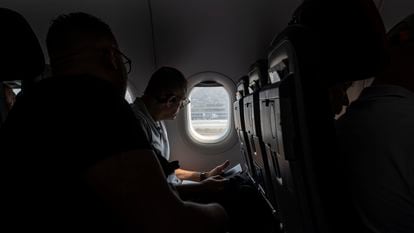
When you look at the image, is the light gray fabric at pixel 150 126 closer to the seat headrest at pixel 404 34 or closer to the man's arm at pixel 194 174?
the man's arm at pixel 194 174

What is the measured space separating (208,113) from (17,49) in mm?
2283

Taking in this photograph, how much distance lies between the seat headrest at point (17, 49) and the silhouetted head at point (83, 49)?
3.8 inches

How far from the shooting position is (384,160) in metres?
0.85

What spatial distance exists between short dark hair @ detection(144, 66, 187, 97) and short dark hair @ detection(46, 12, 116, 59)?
131cm

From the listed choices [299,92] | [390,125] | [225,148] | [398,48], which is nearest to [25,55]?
[299,92]

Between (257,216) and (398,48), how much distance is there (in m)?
1.34

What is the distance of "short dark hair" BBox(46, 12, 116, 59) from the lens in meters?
1.15

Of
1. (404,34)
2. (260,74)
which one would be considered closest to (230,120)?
(260,74)

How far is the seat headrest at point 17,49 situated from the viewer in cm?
120

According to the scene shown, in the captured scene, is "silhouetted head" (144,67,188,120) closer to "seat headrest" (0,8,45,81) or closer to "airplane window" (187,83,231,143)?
"airplane window" (187,83,231,143)

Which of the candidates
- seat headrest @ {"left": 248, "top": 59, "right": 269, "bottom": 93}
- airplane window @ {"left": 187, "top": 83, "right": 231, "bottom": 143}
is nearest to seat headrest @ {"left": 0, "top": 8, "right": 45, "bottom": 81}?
seat headrest @ {"left": 248, "top": 59, "right": 269, "bottom": 93}

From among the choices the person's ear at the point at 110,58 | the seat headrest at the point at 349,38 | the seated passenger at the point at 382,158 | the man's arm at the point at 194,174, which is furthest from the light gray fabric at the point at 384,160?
the man's arm at the point at 194,174

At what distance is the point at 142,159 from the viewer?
87 cm

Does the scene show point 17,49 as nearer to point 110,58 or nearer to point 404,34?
point 110,58
